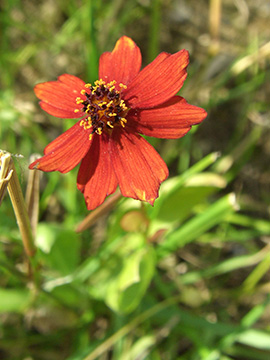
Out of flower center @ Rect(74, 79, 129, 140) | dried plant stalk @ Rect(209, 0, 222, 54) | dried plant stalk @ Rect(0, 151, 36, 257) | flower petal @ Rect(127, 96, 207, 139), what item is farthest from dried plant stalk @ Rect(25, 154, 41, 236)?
dried plant stalk @ Rect(209, 0, 222, 54)

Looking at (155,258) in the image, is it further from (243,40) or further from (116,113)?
(243,40)

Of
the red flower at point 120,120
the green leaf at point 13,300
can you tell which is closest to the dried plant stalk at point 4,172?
the red flower at point 120,120

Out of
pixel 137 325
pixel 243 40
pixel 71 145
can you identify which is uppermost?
pixel 243 40

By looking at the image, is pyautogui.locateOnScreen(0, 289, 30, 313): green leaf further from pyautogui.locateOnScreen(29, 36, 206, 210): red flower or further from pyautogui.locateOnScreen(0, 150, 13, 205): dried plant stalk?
pyautogui.locateOnScreen(0, 150, 13, 205): dried plant stalk

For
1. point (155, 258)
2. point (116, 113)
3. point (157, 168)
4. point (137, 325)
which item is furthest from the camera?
point (137, 325)

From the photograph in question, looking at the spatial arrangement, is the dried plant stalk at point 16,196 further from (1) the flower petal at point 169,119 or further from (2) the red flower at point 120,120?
(1) the flower petal at point 169,119

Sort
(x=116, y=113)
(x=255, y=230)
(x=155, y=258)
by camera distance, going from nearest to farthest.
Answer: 1. (x=116, y=113)
2. (x=155, y=258)
3. (x=255, y=230)

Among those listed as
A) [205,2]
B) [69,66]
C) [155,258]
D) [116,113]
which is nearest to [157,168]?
[116,113]

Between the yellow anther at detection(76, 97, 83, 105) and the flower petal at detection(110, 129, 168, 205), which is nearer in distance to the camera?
the flower petal at detection(110, 129, 168, 205)

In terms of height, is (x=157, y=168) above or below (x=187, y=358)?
above
